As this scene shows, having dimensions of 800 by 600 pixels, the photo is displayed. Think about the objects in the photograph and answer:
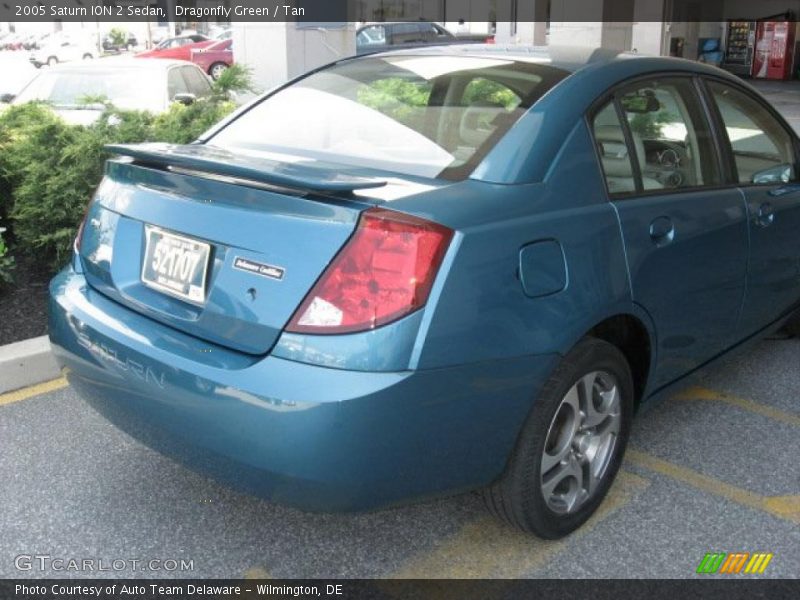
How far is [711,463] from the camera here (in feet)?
11.3

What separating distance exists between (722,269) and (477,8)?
1497 inches

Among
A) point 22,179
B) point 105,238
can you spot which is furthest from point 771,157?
point 22,179

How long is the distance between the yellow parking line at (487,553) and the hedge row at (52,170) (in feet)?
9.63

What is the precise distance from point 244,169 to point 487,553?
1472 millimetres

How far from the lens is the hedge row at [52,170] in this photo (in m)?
4.92

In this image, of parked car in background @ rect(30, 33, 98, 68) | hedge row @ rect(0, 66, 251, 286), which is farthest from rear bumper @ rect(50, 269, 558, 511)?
parked car in background @ rect(30, 33, 98, 68)

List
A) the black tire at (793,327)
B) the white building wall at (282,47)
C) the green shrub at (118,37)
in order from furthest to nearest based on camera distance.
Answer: the green shrub at (118,37) → the white building wall at (282,47) → the black tire at (793,327)

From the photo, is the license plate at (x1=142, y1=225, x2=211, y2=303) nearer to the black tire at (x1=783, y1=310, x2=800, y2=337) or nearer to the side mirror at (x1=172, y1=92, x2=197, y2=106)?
the black tire at (x1=783, y1=310, x2=800, y2=337)

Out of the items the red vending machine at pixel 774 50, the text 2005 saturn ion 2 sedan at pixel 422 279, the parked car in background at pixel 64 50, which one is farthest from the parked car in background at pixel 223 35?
the text 2005 saturn ion 2 sedan at pixel 422 279

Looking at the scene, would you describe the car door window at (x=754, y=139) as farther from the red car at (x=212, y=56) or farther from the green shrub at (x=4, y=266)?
the red car at (x=212, y=56)

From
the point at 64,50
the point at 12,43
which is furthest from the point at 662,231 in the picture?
the point at 12,43

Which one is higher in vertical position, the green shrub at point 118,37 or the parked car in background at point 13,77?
the green shrub at point 118,37

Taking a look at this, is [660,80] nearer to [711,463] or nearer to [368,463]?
[711,463]

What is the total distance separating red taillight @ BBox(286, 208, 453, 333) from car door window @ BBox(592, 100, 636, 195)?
2.73 feet
